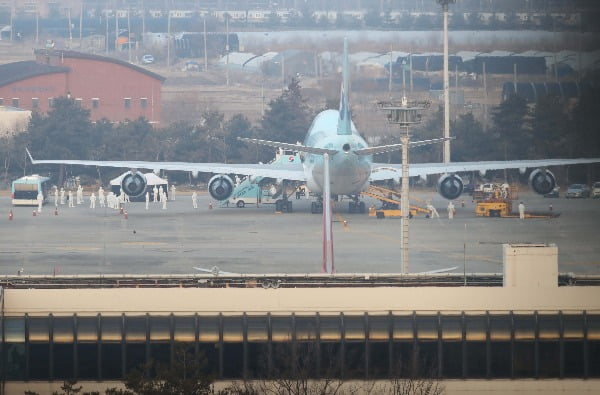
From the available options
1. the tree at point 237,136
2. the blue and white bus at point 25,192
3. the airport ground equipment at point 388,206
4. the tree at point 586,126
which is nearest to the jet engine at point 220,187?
the airport ground equipment at point 388,206

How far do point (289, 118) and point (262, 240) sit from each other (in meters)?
76.0

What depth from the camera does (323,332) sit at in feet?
136

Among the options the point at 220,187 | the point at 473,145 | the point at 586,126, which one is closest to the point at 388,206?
the point at 220,187

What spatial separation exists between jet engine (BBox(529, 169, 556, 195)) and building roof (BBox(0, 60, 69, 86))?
267 feet

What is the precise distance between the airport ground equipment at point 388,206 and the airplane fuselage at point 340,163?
2331mm

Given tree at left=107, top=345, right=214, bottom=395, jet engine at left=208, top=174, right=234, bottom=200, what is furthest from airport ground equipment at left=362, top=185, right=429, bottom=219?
tree at left=107, top=345, right=214, bottom=395

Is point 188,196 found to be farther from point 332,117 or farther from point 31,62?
point 31,62

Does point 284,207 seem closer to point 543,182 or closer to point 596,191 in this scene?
point 543,182

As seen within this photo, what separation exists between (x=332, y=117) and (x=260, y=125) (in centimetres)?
6343

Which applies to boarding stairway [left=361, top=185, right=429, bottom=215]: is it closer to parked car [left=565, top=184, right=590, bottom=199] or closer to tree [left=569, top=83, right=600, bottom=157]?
parked car [left=565, top=184, right=590, bottom=199]

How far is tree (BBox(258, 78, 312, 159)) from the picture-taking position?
550 feet

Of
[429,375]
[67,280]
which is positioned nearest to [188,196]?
[67,280]

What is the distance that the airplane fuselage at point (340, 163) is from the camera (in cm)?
10738

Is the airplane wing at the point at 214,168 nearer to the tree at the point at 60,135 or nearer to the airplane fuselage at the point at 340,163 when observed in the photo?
the airplane fuselage at the point at 340,163
